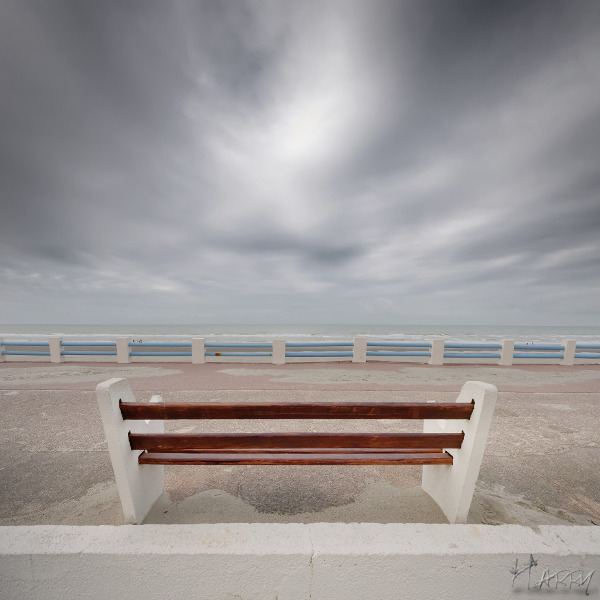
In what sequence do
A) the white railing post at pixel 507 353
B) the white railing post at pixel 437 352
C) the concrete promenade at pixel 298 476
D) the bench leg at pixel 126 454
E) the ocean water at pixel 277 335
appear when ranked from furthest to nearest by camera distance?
the ocean water at pixel 277 335 < the white railing post at pixel 507 353 < the white railing post at pixel 437 352 < the concrete promenade at pixel 298 476 < the bench leg at pixel 126 454

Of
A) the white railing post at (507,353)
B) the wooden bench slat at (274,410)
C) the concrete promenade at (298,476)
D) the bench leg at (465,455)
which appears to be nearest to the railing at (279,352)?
the white railing post at (507,353)

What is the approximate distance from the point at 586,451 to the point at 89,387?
830 centimetres

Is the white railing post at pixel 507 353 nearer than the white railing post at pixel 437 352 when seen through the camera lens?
No

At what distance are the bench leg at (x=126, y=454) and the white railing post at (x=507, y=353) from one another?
1104 cm

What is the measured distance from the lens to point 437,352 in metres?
10.0

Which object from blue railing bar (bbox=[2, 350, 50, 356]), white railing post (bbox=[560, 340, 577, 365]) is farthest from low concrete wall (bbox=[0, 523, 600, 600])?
white railing post (bbox=[560, 340, 577, 365])

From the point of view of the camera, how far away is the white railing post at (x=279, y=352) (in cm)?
974

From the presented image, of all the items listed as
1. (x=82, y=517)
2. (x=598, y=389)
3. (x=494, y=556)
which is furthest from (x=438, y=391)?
(x=82, y=517)

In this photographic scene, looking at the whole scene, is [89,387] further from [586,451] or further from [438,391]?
[586,451]

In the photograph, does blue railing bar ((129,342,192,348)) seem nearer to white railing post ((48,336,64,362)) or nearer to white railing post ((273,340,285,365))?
white railing post ((48,336,64,362))

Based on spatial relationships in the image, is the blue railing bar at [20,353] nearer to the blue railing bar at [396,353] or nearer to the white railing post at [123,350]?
the white railing post at [123,350]

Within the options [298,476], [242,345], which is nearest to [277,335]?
[242,345]

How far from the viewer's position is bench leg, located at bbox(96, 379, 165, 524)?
5.74ft

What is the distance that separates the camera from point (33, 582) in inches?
61.1
